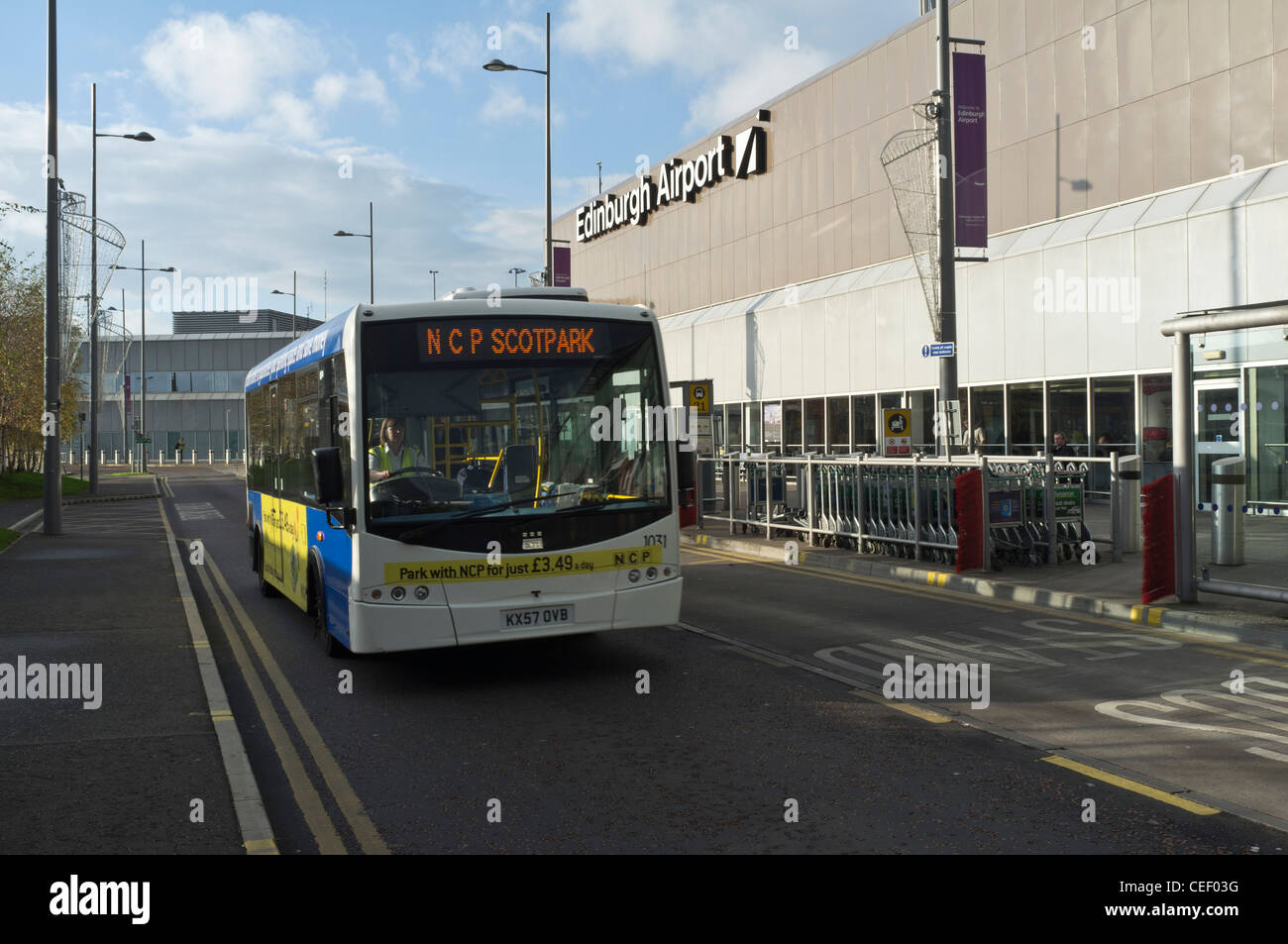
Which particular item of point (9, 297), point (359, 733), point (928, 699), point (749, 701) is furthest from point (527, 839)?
point (9, 297)

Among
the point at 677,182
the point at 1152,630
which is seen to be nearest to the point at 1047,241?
the point at 1152,630

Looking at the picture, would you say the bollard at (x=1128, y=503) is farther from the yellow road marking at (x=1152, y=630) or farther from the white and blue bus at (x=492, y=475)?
the white and blue bus at (x=492, y=475)

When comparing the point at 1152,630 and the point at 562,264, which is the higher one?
the point at 562,264

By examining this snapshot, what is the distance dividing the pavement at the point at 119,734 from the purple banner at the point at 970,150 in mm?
14911

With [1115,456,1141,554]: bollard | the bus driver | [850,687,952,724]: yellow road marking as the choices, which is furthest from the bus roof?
[1115,456,1141,554]: bollard

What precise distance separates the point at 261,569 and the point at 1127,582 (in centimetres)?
1010

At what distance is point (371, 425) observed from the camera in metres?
8.10

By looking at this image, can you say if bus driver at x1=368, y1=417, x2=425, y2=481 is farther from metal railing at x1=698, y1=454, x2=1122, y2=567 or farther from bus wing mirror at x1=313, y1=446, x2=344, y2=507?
metal railing at x1=698, y1=454, x2=1122, y2=567

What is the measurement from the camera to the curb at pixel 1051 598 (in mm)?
9766

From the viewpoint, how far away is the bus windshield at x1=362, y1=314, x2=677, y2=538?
8055 mm

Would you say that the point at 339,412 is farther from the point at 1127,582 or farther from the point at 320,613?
the point at 1127,582

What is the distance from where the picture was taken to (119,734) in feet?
23.6

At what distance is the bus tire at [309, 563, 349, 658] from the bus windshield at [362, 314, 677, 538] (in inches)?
73.6
